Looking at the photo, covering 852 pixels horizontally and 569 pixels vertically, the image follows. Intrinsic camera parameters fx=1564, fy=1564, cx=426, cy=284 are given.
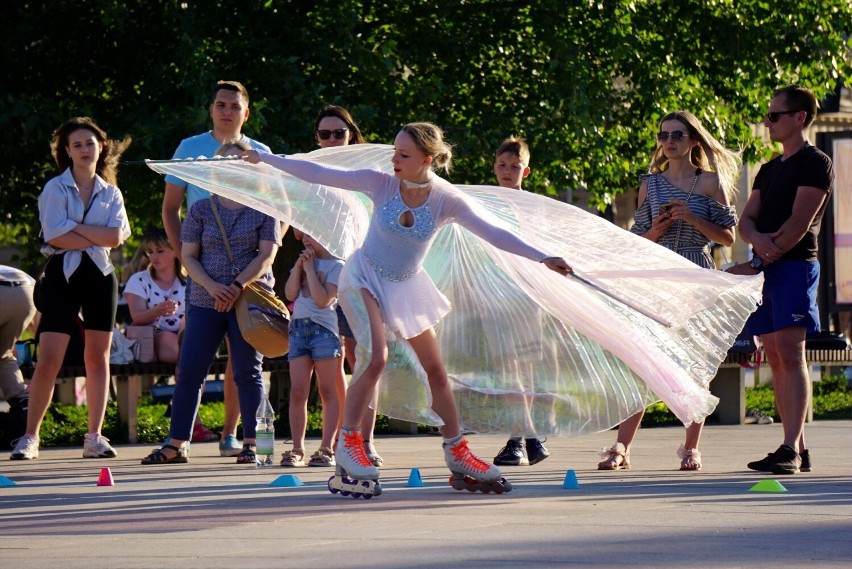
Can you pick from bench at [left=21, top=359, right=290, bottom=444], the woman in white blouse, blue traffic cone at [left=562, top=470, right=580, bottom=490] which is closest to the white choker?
blue traffic cone at [left=562, top=470, right=580, bottom=490]

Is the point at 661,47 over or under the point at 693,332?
over

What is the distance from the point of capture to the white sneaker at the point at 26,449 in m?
10.3

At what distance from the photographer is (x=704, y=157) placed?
9.62 metres

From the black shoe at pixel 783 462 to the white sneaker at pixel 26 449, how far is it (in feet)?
15.7

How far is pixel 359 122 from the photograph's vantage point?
1620 centimetres

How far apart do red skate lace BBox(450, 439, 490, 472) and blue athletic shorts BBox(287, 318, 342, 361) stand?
213cm

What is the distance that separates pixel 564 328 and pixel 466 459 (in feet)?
3.96

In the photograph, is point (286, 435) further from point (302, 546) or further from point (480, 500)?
point (302, 546)

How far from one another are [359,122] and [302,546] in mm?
10933

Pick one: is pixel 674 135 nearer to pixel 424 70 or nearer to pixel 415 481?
pixel 415 481

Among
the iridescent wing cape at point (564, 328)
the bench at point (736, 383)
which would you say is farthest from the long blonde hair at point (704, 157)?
the bench at point (736, 383)

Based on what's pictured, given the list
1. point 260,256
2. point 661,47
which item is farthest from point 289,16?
point 260,256

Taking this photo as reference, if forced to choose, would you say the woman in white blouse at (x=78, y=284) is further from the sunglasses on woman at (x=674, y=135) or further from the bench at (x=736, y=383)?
the bench at (x=736, y=383)

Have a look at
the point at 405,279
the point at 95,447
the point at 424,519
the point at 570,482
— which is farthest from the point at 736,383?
the point at 424,519
